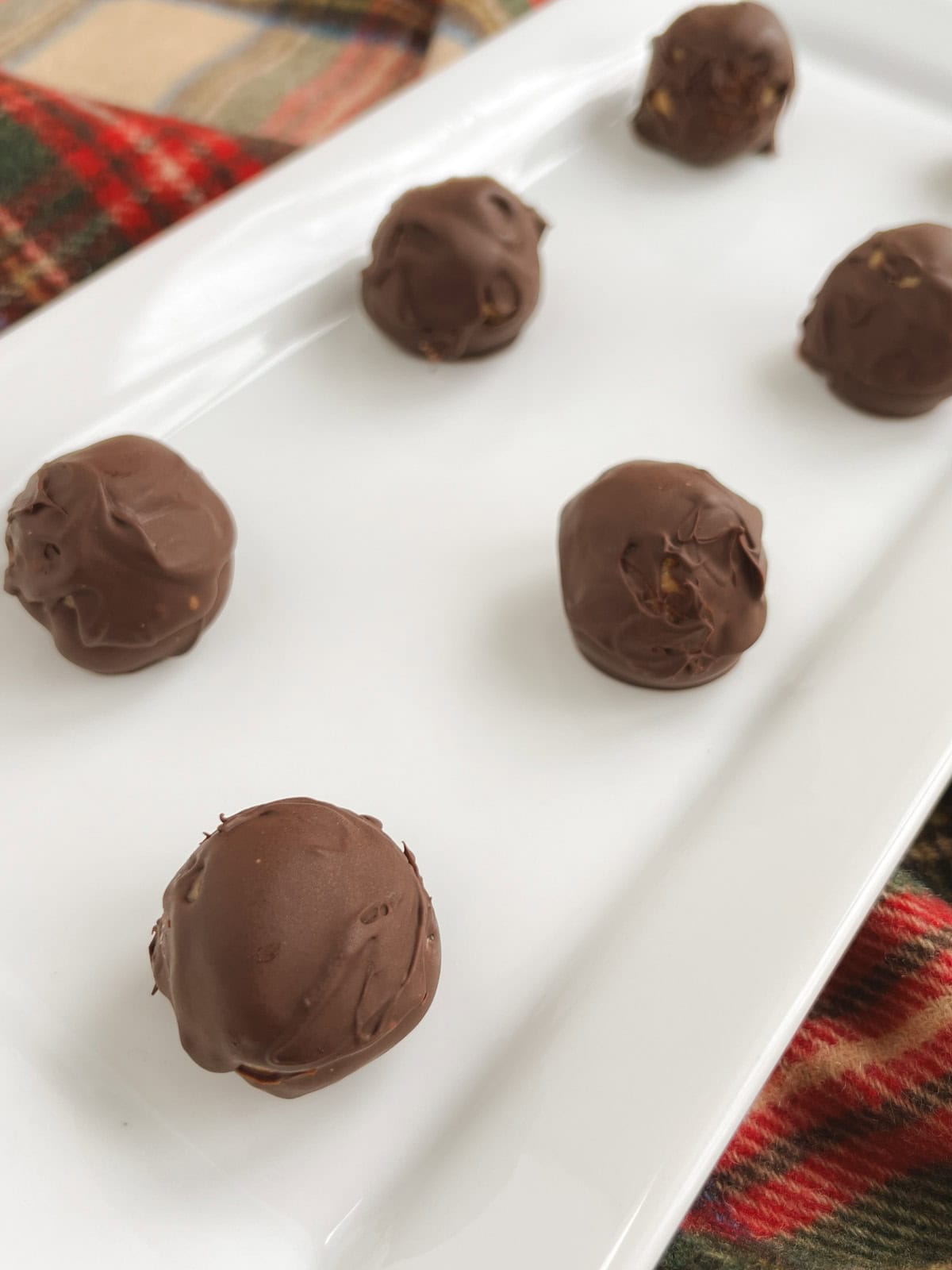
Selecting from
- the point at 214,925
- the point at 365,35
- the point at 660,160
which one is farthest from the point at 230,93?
the point at 214,925

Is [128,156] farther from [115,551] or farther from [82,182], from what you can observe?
[115,551]

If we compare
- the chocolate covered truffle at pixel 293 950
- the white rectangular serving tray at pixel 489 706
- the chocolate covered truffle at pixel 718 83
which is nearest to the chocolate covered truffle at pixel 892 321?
the white rectangular serving tray at pixel 489 706

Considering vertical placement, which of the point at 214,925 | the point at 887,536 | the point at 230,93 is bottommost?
the point at 887,536

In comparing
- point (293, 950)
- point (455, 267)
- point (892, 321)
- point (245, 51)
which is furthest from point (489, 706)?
point (245, 51)

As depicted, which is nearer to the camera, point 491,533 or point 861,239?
point 491,533

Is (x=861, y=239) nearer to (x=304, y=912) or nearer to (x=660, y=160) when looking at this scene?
(x=660, y=160)
